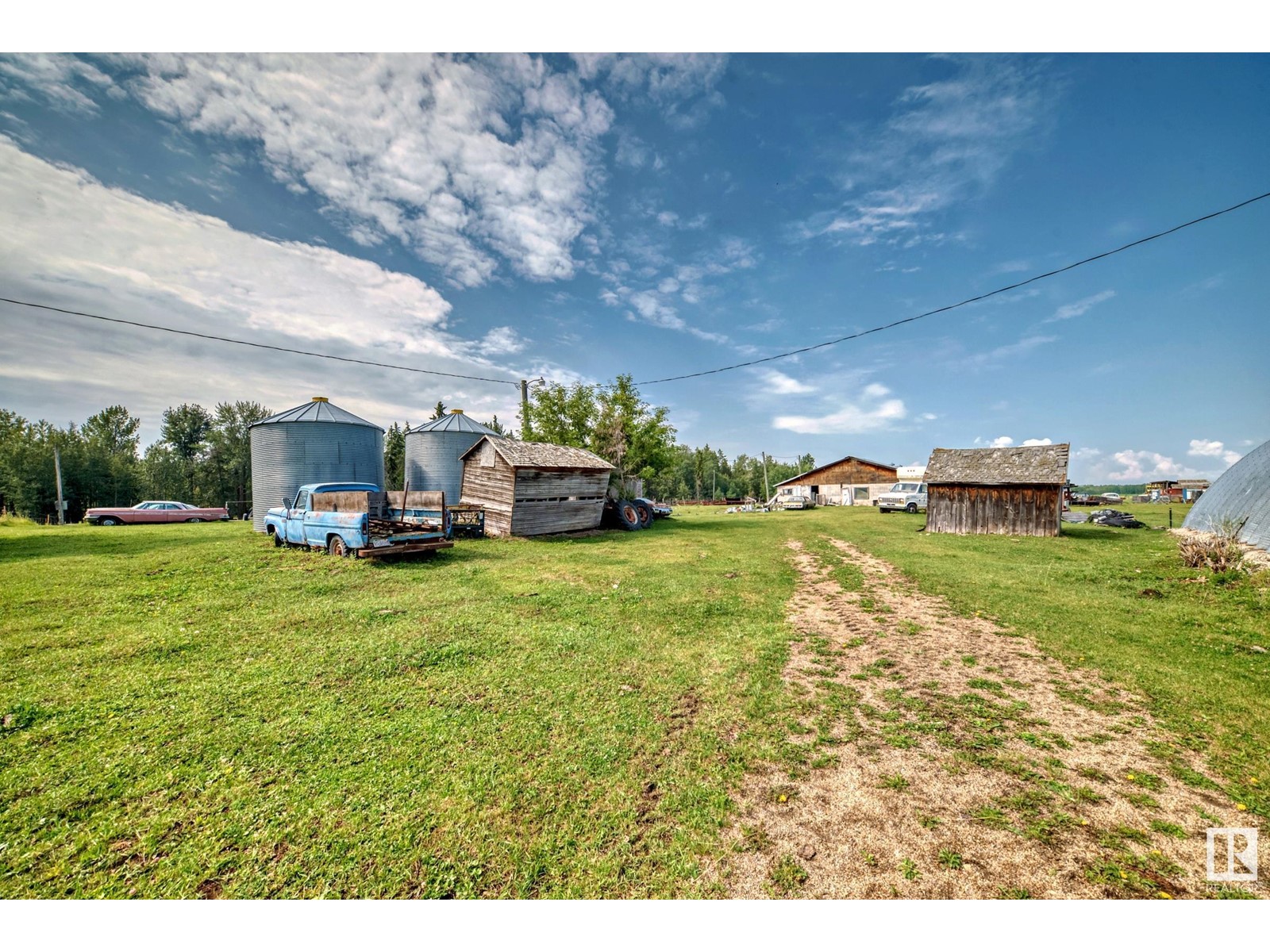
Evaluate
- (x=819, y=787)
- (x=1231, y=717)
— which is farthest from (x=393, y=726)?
(x=1231, y=717)

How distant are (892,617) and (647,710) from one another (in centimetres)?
568

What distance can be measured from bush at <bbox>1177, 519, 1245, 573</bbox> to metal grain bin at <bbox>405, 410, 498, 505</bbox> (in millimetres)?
28941

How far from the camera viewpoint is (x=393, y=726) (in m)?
4.30

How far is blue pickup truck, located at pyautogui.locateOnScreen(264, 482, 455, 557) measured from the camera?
11.7 meters

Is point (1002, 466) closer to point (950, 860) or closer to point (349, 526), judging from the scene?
point (950, 860)

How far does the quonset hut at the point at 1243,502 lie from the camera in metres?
12.2

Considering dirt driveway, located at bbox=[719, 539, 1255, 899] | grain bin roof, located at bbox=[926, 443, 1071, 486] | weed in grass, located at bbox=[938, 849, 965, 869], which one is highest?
grain bin roof, located at bbox=[926, 443, 1071, 486]

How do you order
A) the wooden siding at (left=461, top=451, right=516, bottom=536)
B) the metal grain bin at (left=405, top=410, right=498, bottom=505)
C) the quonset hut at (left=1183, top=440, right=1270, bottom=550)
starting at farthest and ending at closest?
1. the metal grain bin at (left=405, top=410, right=498, bottom=505)
2. the wooden siding at (left=461, top=451, right=516, bottom=536)
3. the quonset hut at (left=1183, top=440, right=1270, bottom=550)

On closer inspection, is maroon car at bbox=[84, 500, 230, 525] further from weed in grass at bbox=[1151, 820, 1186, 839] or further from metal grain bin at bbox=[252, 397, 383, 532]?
weed in grass at bbox=[1151, 820, 1186, 839]

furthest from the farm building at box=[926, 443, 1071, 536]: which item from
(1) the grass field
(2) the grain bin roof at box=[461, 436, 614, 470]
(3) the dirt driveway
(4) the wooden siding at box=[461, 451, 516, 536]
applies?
(4) the wooden siding at box=[461, 451, 516, 536]

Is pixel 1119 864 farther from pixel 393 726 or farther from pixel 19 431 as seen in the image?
pixel 19 431

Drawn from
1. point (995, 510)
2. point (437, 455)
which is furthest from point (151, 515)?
point (995, 510)

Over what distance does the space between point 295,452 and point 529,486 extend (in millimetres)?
11608

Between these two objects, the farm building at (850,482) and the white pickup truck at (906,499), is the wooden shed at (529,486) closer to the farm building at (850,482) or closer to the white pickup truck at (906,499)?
the white pickup truck at (906,499)
